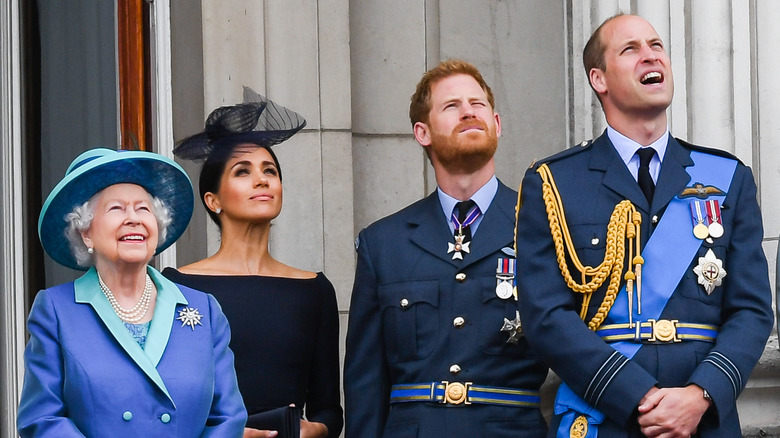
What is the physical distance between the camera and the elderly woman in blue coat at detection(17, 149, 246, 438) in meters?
4.09

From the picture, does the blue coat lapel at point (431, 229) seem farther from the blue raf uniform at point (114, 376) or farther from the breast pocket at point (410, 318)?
the blue raf uniform at point (114, 376)

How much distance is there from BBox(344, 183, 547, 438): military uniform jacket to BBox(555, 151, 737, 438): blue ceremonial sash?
444 millimetres

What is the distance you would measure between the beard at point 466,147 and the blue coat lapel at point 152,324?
3.56ft

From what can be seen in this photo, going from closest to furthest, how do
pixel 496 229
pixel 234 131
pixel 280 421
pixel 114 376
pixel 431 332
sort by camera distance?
pixel 114 376 → pixel 280 421 → pixel 431 332 → pixel 496 229 → pixel 234 131

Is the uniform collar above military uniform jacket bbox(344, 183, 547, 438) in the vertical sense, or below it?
above

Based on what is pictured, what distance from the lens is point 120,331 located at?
4152mm

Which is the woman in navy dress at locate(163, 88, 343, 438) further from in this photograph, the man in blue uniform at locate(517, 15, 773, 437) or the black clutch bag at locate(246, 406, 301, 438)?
the man in blue uniform at locate(517, 15, 773, 437)

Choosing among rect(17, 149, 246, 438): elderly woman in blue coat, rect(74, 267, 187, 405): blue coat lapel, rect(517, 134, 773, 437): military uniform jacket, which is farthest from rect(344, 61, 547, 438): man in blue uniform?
rect(74, 267, 187, 405): blue coat lapel

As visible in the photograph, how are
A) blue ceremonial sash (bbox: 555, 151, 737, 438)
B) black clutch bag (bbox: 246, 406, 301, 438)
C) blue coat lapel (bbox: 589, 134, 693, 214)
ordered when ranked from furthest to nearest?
black clutch bag (bbox: 246, 406, 301, 438)
blue coat lapel (bbox: 589, 134, 693, 214)
blue ceremonial sash (bbox: 555, 151, 737, 438)

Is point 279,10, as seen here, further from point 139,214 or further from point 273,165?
point 139,214

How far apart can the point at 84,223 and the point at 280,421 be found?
Result: 89 centimetres

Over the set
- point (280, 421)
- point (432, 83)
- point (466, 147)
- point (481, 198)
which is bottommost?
point (280, 421)

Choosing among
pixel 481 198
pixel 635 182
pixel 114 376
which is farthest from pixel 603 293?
pixel 114 376

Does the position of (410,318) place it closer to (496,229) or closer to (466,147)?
(496,229)
